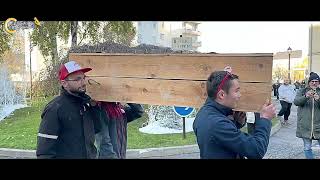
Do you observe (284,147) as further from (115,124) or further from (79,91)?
(79,91)

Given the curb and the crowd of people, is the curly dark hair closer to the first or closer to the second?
the crowd of people

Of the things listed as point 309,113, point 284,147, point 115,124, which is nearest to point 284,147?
point 284,147

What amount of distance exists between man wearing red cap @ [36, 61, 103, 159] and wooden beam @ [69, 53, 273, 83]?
0.59 ft

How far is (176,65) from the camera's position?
2.63m

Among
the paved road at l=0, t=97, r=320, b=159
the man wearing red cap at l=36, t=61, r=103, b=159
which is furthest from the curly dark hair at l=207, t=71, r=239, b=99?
the paved road at l=0, t=97, r=320, b=159

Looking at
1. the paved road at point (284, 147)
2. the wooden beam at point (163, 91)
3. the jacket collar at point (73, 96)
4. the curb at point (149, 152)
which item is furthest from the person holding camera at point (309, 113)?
the jacket collar at point (73, 96)

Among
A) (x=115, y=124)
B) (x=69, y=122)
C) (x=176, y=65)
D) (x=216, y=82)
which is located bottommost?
(x=115, y=124)

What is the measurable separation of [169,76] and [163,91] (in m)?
0.13

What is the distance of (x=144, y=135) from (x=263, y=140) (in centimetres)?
741

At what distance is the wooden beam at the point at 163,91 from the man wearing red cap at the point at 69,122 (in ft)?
0.51

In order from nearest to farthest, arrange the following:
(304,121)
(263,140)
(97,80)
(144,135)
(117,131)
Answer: (263,140)
(97,80)
(117,131)
(304,121)
(144,135)
